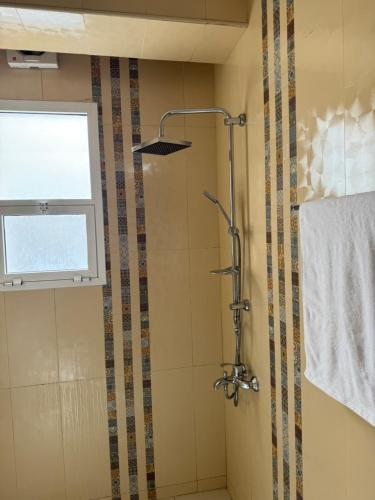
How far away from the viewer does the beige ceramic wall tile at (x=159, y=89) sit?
196cm

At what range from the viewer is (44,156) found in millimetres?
1924

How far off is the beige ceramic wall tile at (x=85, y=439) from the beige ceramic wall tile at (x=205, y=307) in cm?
59

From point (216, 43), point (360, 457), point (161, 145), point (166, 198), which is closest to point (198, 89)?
point (216, 43)

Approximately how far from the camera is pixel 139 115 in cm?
195

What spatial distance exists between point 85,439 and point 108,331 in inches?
24.3

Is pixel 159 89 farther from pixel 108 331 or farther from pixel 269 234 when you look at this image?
pixel 108 331

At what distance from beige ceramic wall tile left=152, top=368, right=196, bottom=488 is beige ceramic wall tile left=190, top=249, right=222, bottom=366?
0.50 ft

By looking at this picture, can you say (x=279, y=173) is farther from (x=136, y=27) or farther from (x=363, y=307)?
(x=136, y=27)

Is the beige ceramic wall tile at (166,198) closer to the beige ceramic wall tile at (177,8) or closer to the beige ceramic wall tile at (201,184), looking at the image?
the beige ceramic wall tile at (201,184)

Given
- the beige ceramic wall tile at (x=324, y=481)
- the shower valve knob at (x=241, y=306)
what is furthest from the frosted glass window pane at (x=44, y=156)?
the beige ceramic wall tile at (x=324, y=481)

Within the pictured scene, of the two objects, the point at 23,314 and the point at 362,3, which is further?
the point at 23,314

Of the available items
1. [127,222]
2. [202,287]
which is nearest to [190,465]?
[202,287]

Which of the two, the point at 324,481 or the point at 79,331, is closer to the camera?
the point at 324,481

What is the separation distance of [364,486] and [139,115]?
1.85 metres
